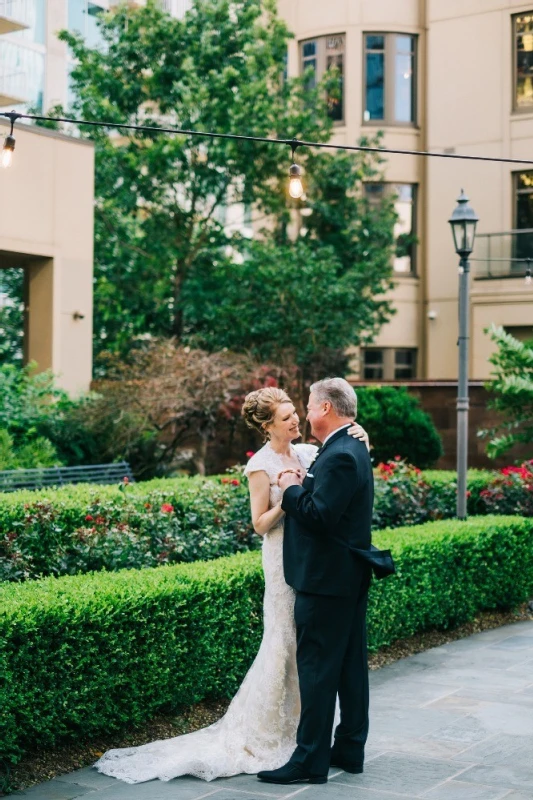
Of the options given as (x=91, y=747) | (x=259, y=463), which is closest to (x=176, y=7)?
(x=259, y=463)

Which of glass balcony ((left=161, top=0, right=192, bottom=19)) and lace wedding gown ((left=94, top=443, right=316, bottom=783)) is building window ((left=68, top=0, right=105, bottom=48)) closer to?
glass balcony ((left=161, top=0, right=192, bottom=19))

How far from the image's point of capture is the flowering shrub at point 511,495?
12.4 meters

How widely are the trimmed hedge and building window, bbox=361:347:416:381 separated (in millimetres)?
17586

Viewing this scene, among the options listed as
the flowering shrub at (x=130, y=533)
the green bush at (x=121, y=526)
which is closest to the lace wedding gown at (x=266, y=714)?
the green bush at (x=121, y=526)

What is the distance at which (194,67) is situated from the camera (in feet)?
70.5

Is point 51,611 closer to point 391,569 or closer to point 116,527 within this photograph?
point 391,569

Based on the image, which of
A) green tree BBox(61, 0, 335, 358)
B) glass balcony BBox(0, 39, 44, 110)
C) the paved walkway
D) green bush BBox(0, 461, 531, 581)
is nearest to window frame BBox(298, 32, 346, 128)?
green tree BBox(61, 0, 335, 358)

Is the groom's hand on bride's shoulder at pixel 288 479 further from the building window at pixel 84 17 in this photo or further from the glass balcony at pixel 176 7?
the building window at pixel 84 17

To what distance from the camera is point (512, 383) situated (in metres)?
14.6

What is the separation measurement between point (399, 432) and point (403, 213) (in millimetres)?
9968

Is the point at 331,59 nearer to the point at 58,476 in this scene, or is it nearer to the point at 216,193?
the point at 216,193

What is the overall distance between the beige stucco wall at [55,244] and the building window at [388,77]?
Answer: 35.0 feet

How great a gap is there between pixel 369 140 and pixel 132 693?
20.0 metres

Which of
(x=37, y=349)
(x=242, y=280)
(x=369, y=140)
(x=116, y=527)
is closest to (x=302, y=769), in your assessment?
(x=116, y=527)
